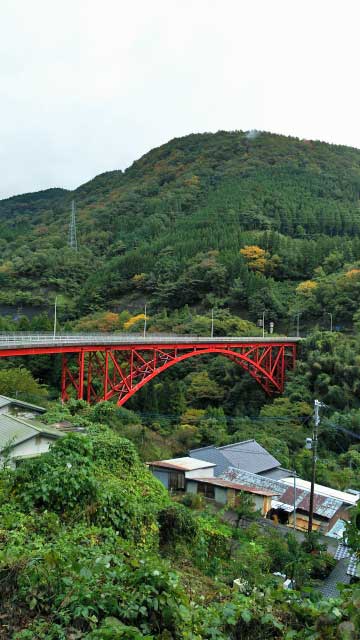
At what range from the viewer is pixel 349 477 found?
2161cm

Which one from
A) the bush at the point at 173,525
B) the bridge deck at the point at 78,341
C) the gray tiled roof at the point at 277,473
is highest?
→ the bridge deck at the point at 78,341

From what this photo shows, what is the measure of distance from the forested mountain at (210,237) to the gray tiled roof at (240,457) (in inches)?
857

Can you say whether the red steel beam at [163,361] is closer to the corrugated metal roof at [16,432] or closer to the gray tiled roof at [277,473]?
the gray tiled roof at [277,473]

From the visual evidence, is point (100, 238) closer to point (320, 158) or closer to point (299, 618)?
point (320, 158)

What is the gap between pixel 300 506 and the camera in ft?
55.6

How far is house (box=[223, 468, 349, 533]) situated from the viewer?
1611 centimetres

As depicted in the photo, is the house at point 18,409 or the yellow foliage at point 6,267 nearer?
the house at point 18,409

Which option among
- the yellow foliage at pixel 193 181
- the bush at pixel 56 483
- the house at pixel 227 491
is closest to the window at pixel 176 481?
the house at pixel 227 491

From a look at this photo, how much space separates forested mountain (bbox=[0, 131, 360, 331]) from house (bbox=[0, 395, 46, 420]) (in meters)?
30.0

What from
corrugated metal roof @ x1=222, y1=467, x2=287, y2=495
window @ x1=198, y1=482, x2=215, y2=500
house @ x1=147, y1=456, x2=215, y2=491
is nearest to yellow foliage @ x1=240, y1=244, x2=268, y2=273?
corrugated metal roof @ x1=222, y1=467, x2=287, y2=495

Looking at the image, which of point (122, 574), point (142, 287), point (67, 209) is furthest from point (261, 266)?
point (67, 209)

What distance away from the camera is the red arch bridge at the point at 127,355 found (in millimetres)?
21016

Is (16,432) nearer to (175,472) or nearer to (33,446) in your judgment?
(33,446)

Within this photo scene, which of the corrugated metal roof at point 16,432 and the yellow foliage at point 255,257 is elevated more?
the yellow foliage at point 255,257
